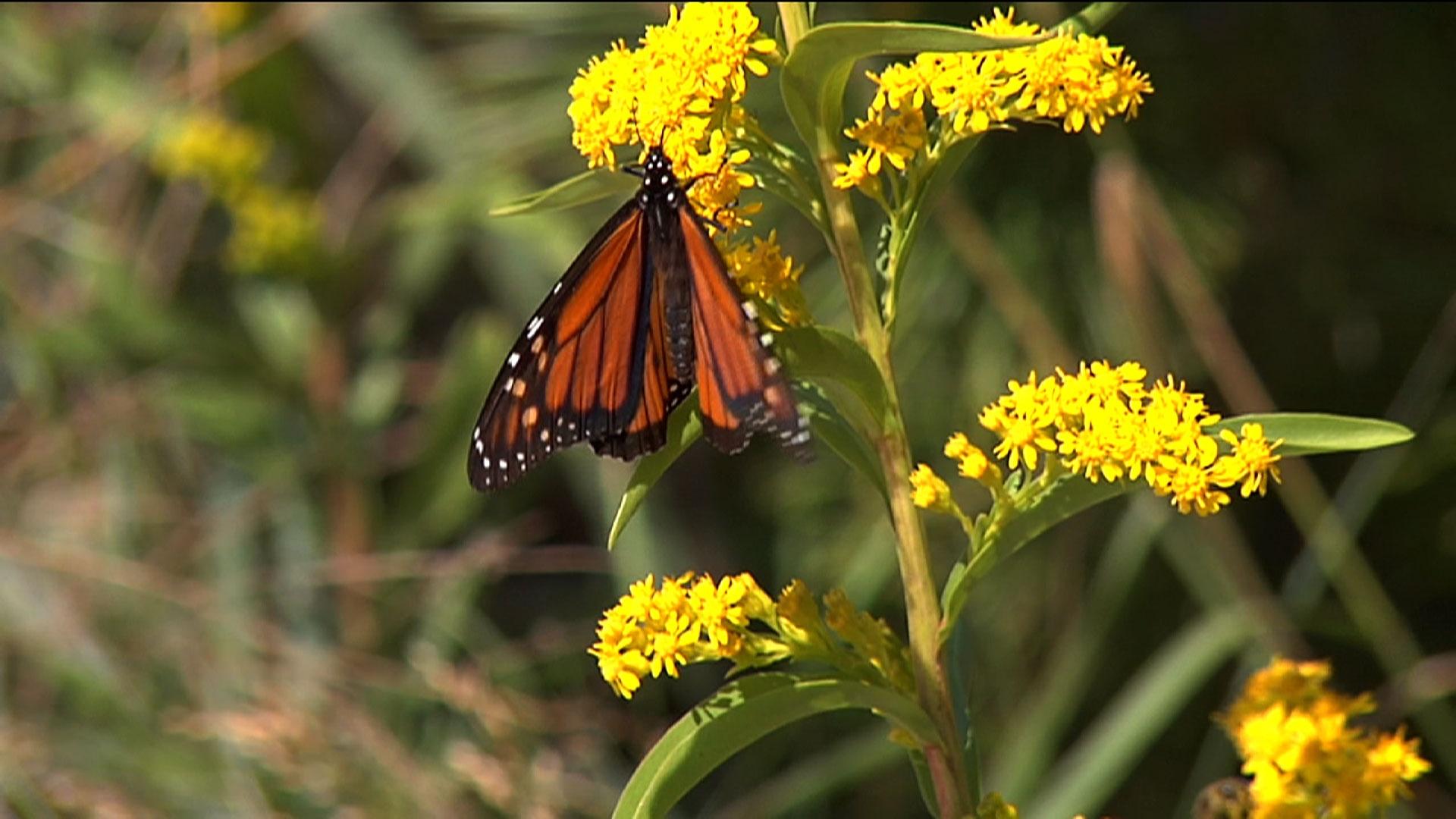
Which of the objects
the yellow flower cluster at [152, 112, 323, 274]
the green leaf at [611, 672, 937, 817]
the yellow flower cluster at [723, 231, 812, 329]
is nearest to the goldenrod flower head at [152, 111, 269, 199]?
the yellow flower cluster at [152, 112, 323, 274]

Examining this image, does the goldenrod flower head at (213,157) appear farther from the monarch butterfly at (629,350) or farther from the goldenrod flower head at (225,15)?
the monarch butterfly at (629,350)

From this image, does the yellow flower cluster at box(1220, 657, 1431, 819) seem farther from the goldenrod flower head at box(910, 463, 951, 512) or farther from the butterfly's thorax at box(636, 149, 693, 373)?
the butterfly's thorax at box(636, 149, 693, 373)

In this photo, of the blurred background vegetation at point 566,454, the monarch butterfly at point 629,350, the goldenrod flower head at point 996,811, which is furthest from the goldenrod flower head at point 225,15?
the goldenrod flower head at point 996,811

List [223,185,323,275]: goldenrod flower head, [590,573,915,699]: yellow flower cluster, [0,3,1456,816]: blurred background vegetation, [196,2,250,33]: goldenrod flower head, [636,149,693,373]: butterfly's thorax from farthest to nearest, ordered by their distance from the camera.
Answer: [196,2,250,33]: goldenrod flower head
[223,185,323,275]: goldenrod flower head
[0,3,1456,816]: blurred background vegetation
[636,149,693,373]: butterfly's thorax
[590,573,915,699]: yellow flower cluster

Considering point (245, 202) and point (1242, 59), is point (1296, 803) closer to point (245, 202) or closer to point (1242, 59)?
point (1242, 59)

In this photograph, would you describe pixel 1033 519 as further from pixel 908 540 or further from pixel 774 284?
pixel 774 284

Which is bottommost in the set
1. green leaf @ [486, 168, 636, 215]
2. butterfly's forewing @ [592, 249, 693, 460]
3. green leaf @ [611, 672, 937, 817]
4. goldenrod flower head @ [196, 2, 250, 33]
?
green leaf @ [611, 672, 937, 817]

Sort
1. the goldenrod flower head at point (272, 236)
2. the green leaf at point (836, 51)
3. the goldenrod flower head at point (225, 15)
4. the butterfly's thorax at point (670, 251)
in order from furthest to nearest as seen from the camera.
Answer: the goldenrod flower head at point (225, 15)
the goldenrod flower head at point (272, 236)
the butterfly's thorax at point (670, 251)
the green leaf at point (836, 51)
